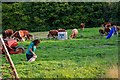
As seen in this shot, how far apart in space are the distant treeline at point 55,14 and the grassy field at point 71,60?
0.59 ft

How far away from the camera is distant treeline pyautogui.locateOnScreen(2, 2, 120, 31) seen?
14.8ft

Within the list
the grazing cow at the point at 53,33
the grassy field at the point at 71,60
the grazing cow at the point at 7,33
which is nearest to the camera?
the grassy field at the point at 71,60

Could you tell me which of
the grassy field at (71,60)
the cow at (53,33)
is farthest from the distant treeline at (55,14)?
the grassy field at (71,60)

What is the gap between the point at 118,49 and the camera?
4.50 m

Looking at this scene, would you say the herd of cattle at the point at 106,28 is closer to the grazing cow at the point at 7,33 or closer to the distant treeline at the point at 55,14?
the distant treeline at the point at 55,14

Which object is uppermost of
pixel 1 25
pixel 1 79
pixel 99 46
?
pixel 1 25

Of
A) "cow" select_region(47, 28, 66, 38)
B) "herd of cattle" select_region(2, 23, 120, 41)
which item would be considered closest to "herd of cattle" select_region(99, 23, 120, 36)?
"herd of cattle" select_region(2, 23, 120, 41)

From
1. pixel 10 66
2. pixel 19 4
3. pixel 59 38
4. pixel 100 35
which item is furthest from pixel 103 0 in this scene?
pixel 10 66

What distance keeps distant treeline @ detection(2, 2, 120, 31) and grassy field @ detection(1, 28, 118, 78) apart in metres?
0.18

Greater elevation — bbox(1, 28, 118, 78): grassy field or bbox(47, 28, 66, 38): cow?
bbox(47, 28, 66, 38): cow

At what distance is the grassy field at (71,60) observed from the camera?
13.8 ft

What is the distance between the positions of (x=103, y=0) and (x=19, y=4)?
111 centimetres

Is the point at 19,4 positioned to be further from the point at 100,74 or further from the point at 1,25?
the point at 100,74

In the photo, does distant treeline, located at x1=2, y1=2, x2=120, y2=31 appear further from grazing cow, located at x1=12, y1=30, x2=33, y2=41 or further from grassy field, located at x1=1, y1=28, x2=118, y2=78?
grassy field, located at x1=1, y1=28, x2=118, y2=78
